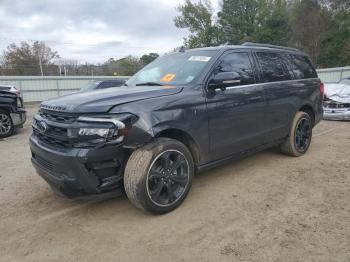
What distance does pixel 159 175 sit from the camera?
312 cm

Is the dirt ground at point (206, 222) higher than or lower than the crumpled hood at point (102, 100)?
lower

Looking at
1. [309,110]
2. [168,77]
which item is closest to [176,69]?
[168,77]

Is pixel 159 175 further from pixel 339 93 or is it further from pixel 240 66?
pixel 339 93

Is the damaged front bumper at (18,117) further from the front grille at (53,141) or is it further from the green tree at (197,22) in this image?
the green tree at (197,22)

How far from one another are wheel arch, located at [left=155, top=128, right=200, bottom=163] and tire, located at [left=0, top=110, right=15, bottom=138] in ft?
20.6

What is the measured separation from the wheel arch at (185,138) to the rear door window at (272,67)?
1.67 m

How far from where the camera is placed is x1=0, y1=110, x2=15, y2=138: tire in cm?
781

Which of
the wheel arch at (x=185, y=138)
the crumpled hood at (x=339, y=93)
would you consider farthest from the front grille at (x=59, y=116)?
the crumpled hood at (x=339, y=93)

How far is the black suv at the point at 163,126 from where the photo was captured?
285 cm

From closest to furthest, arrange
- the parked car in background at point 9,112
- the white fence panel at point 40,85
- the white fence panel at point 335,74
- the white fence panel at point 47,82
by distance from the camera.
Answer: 1. the parked car in background at point 9,112
2. the white fence panel at point 335,74
3. the white fence panel at point 47,82
4. the white fence panel at point 40,85

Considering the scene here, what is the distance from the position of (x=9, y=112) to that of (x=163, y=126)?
6.46 metres

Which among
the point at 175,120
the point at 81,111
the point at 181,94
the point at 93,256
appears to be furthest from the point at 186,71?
the point at 93,256

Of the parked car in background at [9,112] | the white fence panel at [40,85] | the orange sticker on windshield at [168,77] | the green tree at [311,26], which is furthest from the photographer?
the green tree at [311,26]

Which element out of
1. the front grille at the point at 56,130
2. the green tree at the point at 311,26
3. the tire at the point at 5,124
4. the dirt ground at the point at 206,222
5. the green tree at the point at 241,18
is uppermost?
the green tree at the point at 241,18
